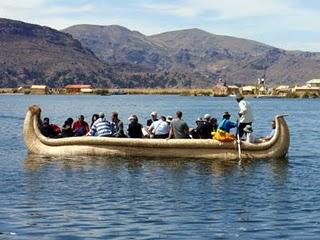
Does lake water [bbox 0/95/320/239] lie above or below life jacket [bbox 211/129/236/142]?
below

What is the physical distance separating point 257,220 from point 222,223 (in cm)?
82

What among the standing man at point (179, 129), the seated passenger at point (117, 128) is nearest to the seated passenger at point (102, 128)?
the seated passenger at point (117, 128)

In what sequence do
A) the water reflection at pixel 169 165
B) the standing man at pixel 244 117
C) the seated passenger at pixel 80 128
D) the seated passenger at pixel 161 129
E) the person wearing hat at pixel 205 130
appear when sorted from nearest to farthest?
the water reflection at pixel 169 165, the standing man at pixel 244 117, the person wearing hat at pixel 205 130, the seated passenger at pixel 161 129, the seated passenger at pixel 80 128

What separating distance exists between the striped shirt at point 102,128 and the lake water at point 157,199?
1278 millimetres

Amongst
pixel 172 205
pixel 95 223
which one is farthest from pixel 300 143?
pixel 95 223

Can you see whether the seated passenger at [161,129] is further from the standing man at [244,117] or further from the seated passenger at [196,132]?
the standing man at [244,117]

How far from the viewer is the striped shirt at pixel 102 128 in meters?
27.7

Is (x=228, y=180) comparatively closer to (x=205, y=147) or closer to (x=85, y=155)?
(x=205, y=147)

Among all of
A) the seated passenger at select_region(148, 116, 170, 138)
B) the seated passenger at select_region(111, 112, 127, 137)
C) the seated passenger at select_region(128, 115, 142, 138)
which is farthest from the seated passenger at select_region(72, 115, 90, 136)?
the seated passenger at select_region(148, 116, 170, 138)

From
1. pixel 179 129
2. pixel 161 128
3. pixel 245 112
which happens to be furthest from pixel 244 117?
pixel 161 128

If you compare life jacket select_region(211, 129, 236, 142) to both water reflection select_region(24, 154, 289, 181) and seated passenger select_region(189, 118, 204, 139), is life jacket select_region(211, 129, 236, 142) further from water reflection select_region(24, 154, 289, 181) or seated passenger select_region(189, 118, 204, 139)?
seated passenger select_region(189, 118, 204, 139)

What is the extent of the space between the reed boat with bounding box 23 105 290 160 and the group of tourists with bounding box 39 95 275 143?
1.39 ft

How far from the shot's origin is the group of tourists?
86.3 feet

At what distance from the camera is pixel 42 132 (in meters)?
29.0
